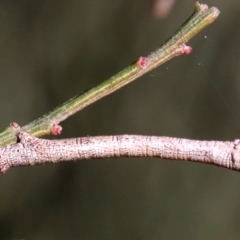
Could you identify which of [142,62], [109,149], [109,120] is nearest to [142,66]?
[142,62]

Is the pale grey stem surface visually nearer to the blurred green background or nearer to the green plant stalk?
the green plant stalk

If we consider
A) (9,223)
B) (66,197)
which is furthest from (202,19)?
(9,223)

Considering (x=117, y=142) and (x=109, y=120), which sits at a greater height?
(x=109, y=120)

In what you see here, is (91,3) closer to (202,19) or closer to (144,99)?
(144,99)

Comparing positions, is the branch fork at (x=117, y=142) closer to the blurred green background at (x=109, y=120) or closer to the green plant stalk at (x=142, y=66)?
the green plant stalk at (x=142, y=66)

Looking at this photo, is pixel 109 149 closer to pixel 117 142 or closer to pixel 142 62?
pixel 117 142
